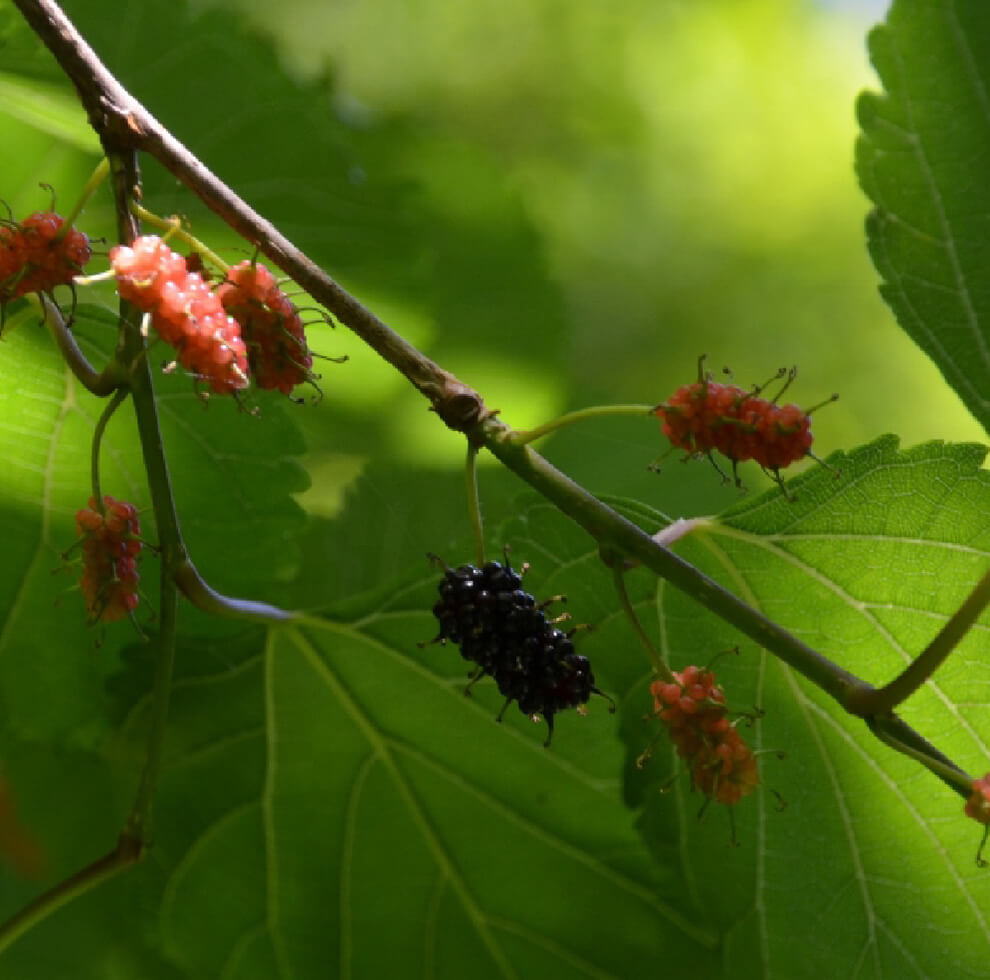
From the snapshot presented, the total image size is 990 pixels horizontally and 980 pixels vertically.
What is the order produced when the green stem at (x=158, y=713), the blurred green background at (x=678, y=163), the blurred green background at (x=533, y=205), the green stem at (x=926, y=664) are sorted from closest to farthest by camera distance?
1. the green stem at (x=926, y=664)
2. the green stem at (x=158, y=713)
3. the blurred green background at (x=533, y=205)
4. the blurred green background at (x=678, y=163)

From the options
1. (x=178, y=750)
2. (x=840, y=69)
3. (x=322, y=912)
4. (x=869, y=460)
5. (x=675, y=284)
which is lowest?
(x=322, y=912)

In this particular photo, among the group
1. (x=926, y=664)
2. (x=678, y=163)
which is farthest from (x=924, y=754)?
(x=678, y=163)

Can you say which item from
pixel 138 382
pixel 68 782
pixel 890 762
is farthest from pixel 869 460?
pixel 68 782

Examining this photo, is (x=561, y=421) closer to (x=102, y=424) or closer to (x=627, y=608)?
(x=627, y=608)

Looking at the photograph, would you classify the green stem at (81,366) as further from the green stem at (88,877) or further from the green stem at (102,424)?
→ the green stem at (88,877)

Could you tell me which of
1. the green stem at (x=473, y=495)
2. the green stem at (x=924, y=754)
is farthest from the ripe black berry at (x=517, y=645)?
the green stem at (x=924, y=754)

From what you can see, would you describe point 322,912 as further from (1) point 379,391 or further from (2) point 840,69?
(2) point 840,69
